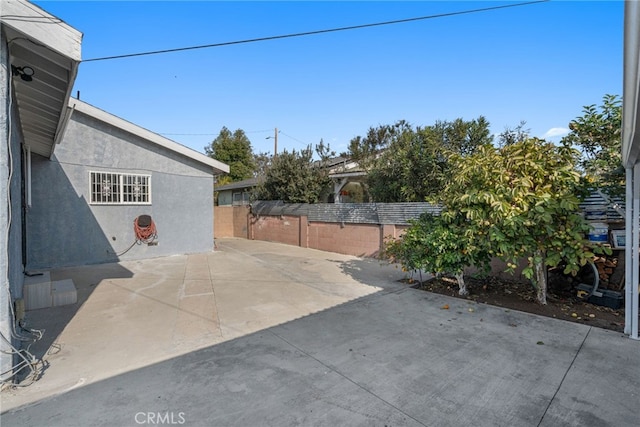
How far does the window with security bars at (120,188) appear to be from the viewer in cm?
897

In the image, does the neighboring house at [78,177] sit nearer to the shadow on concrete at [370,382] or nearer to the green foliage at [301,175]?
the shadow on concrete at [370,382]

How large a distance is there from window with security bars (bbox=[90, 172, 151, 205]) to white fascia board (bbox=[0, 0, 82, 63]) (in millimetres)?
7405

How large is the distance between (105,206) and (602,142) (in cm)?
1175

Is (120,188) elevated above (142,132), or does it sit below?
below

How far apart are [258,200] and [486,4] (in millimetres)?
12163

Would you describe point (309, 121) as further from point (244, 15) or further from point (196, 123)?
point (244, 15)

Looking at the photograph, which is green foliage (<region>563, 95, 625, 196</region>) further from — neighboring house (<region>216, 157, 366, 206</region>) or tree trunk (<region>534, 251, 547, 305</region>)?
neighboring house (<region>216, 157, 366, 206</region>)

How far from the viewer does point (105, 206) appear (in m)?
9.10

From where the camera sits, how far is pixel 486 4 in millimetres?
5250

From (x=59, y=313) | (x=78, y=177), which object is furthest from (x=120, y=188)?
(x=59, y=313)

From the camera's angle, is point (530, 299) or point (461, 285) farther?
point (461, 285)

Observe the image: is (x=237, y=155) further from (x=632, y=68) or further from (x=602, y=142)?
(x=632, y=68)

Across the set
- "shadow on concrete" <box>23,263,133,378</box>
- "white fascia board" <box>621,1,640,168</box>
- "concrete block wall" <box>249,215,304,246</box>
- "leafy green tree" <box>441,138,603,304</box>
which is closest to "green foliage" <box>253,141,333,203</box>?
"concrete block wall" <box>249,215,304,246</box>

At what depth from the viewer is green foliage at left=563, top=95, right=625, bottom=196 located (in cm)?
480
